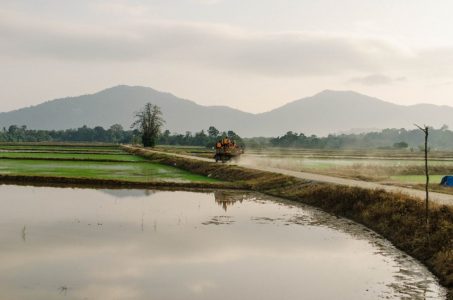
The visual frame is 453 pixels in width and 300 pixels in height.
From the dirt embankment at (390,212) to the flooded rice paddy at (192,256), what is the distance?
0.55 meters

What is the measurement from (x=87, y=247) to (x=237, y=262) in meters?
4.89

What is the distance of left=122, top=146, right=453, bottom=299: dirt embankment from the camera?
17.4m

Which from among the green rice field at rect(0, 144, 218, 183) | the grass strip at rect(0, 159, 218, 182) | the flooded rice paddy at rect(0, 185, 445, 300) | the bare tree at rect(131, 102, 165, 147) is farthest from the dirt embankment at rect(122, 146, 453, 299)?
the bare tree at rect(131, 102, 165, 147)

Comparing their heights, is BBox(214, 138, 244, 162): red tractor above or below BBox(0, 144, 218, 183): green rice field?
above

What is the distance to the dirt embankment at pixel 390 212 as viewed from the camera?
685 inches

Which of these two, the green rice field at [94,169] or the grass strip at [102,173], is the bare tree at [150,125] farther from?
the grass strip at [102,173]

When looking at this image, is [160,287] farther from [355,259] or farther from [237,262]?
[355,259]

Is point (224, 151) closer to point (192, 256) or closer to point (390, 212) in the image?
point (390, 212)

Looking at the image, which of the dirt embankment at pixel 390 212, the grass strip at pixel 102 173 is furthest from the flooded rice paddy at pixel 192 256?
the grass strip at pixel 102 173

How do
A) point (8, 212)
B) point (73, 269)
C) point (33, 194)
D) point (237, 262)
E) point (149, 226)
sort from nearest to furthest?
point (73, 269)
point (237, 262)
point (149, 226)
point (8, 212)
point (33, 194)

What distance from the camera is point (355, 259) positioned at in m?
17.7

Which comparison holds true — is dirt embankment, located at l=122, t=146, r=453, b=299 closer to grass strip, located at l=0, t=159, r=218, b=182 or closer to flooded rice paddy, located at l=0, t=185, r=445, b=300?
flooded rice paddy, located at l=0, t=185, r=445, b=300

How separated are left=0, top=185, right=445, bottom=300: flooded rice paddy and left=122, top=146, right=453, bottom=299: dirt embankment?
55cm

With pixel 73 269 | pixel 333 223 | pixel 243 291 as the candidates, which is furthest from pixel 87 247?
pixel 333 223
